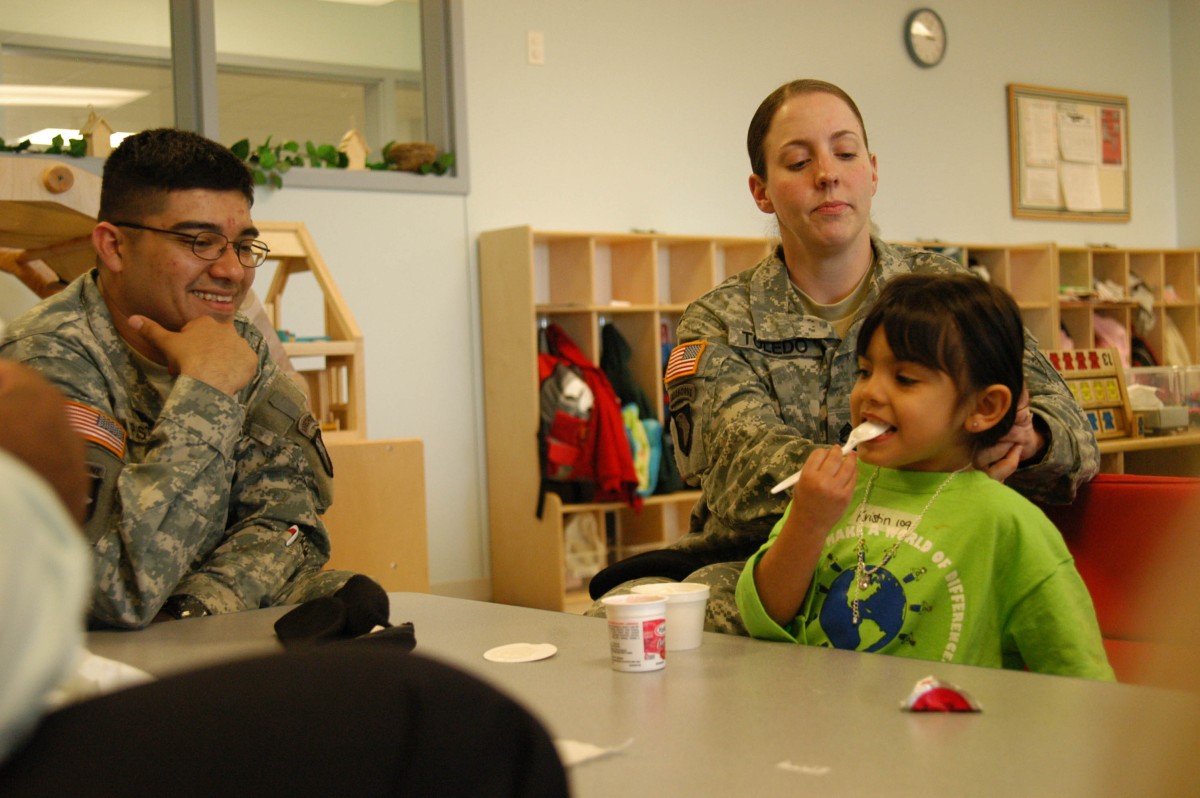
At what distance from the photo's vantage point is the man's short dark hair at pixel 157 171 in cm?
203

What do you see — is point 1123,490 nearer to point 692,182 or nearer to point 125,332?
point 125,332

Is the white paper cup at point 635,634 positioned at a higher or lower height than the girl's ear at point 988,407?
lower

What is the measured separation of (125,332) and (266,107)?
13.5 ft

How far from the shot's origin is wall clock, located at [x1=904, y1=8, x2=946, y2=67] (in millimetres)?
7984

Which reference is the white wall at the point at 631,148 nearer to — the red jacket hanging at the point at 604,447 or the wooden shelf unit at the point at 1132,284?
the wooden shelf unit at the point at 1132,284

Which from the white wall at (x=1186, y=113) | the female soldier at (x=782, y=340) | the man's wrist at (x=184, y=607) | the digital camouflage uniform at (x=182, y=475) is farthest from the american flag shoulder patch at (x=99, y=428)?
the white wall at (x=1186, y=113)

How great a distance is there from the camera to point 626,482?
596cm

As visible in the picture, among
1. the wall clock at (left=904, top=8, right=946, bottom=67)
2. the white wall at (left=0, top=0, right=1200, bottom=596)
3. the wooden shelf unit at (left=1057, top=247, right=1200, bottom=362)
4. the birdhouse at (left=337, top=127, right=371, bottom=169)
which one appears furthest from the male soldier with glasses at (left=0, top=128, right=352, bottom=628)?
the wooden shelf unit at (left=1057, top=247, right=1200, bottom=362)

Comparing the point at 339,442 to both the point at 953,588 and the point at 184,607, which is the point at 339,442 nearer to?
the point at 184,607

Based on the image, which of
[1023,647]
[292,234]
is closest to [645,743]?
[1023,647]

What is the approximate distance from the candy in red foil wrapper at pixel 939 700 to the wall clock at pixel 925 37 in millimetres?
7662

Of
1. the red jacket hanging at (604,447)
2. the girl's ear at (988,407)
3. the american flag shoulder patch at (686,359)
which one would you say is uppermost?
the american flag shoulder patch at (686,359)

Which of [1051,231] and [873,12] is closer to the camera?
[873,12]

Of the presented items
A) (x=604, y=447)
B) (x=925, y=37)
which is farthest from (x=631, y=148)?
(x=925, y=37)
